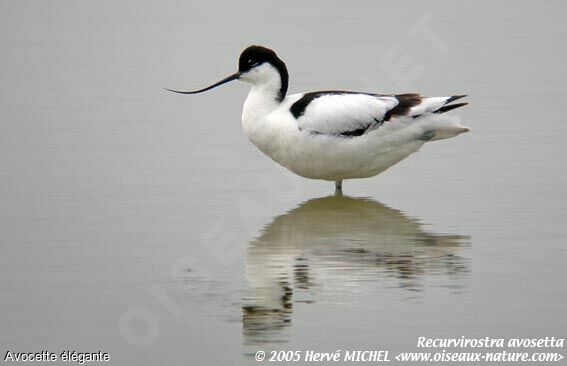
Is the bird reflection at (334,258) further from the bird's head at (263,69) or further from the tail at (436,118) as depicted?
the bird's head at (263,69)

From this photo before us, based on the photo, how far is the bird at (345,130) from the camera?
9289mm

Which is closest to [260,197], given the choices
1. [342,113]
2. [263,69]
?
[342,113]

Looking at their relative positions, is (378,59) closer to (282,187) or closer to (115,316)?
(282,187)

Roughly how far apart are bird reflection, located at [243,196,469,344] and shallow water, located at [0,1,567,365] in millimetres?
22

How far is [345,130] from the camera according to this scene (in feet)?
30.5

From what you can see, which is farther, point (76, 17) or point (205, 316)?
point (76, 17)

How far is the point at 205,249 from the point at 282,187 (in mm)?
1973

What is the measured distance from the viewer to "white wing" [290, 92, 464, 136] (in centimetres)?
929

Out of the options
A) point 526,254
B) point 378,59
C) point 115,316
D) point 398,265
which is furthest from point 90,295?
point 378,59

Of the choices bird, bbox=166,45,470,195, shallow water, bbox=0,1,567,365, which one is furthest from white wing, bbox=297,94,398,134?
shallow water, bbox=0,1,567,365

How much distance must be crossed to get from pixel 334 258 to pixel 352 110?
2087 mm

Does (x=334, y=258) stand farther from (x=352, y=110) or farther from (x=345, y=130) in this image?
(x=352, y=110)

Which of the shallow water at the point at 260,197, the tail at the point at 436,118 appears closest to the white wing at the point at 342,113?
the tail at the point at 436,118

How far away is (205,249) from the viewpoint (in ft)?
26.3
